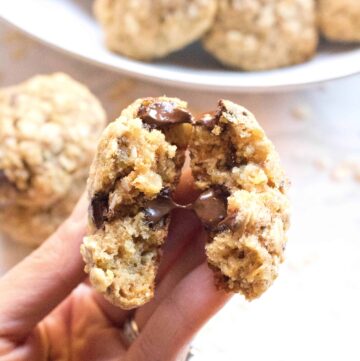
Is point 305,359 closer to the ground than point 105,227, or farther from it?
closer to the ground

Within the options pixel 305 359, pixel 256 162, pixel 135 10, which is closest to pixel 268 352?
pixel 305 359

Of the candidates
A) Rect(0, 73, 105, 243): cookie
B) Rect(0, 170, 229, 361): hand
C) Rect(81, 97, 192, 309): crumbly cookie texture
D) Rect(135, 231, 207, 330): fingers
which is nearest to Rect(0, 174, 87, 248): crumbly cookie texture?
Rect(0, 73, 105, 243): cookie

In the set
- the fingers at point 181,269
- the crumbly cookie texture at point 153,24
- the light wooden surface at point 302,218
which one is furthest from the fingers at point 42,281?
the crumbly cookie texture at point 153,24

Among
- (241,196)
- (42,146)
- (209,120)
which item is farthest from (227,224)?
(42,146)

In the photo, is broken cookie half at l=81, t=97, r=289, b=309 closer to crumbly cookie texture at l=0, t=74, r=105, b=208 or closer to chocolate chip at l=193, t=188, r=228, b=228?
chocolate chip at l=193, t=188, r=228, b=228

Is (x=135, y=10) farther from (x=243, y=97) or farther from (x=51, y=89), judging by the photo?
(x=243, y=97)

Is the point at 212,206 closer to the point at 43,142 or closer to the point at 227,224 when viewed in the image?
the point at 227,224

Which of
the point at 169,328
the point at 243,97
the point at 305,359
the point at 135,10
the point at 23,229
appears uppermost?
the point at 135,10
